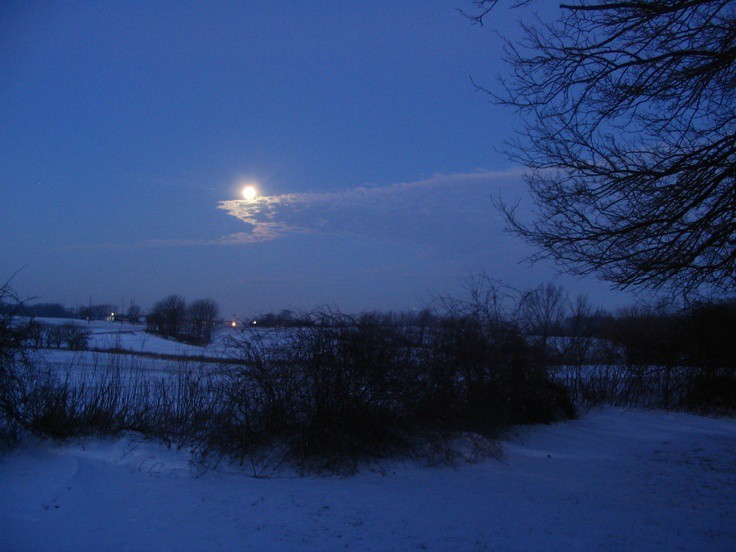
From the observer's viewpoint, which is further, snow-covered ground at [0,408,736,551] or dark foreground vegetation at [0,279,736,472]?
dark foreground vegetation at [0,279,736,472]

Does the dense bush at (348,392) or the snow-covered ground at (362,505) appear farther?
the dense bush at (348,392)

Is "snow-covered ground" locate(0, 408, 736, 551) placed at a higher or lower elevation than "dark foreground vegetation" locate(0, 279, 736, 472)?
lower

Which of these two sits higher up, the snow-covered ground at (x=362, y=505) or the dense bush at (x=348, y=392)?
the dense bush at (x=348, y=392)

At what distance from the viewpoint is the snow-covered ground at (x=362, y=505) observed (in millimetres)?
5496

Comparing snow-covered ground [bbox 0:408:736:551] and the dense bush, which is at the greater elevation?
the dense bush

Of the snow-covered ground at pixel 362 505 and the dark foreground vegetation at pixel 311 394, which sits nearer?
the snow-covered ground at pixel 362 505

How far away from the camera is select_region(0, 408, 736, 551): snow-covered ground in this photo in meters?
5.50

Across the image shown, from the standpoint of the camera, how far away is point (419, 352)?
9953mm

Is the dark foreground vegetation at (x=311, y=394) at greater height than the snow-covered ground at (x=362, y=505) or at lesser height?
greater

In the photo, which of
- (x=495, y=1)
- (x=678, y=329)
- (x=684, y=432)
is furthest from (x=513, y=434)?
(x=678, y=329)

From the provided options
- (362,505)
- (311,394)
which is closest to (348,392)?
(311,394)

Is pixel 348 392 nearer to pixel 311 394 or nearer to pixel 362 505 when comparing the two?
pixel 311 394

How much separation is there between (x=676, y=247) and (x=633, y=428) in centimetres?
808

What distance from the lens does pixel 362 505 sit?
662 centimetres
